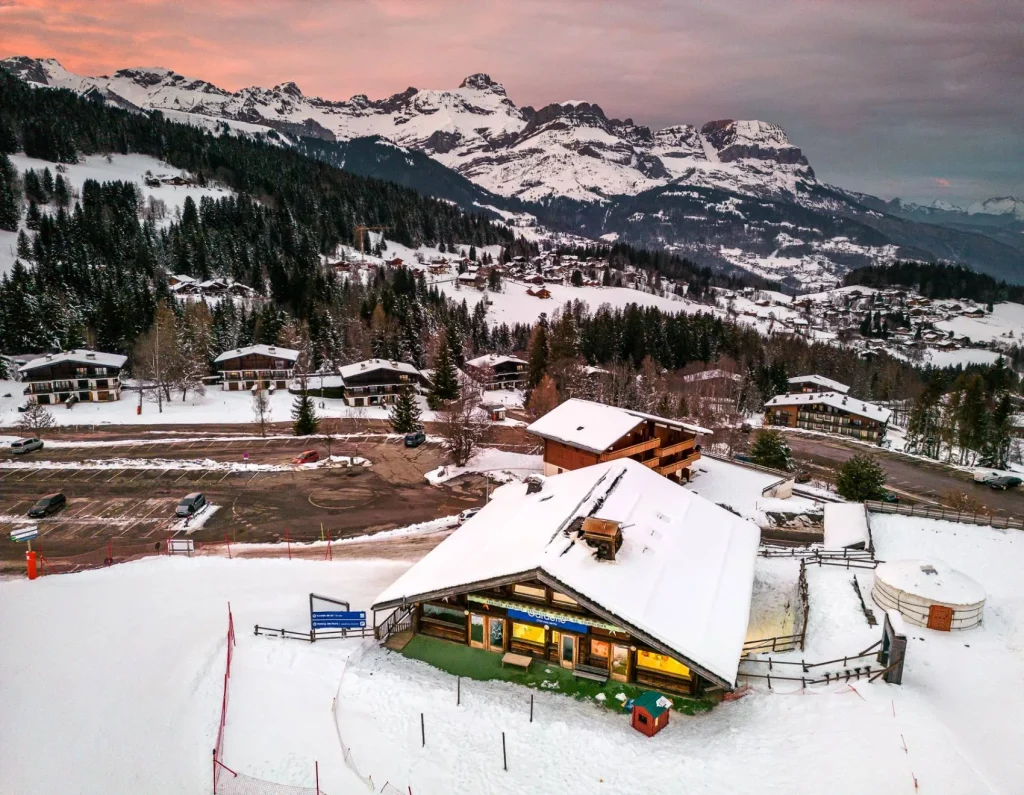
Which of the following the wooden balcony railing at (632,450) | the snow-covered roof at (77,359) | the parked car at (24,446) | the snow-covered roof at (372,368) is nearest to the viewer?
the wooden balcony railing at (632,450)

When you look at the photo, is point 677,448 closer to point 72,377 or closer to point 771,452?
point 771,452

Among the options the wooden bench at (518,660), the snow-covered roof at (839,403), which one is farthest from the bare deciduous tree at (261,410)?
the snow-covered roof at (839,403)

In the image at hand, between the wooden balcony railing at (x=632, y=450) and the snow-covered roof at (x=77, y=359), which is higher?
the snow-covered roof at (x=77, y=359)

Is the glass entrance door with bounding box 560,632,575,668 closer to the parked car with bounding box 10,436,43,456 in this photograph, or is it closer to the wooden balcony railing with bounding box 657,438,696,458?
the wooden balcony railing with bounding box 657,438,696,458

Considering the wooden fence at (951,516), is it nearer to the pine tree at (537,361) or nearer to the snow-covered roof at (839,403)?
the snow-covered roof at (839,403)

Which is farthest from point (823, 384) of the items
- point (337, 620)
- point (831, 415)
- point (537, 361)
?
point (337, 620)

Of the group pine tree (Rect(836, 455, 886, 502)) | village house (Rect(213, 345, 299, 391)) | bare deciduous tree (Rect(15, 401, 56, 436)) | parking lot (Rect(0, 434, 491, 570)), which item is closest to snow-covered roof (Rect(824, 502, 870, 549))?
pine tree (Rect(836, 455, 886, 502))

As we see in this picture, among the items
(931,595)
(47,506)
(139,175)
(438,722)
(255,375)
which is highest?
(139,175)
